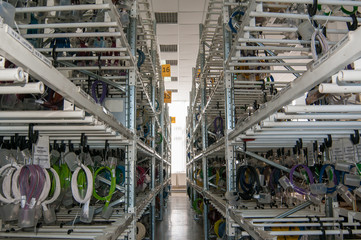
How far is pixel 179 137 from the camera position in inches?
554

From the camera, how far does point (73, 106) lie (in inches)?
49.1

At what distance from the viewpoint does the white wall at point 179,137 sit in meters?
13.7

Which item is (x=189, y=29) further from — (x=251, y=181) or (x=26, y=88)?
(x=26, y=88)

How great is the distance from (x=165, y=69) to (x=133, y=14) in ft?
10.5

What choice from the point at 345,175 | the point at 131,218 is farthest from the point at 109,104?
the point at 345,175

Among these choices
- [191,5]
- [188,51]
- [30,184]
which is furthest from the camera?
[188,51]

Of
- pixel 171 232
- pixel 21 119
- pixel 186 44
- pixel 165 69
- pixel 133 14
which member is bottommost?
pixel 171 232

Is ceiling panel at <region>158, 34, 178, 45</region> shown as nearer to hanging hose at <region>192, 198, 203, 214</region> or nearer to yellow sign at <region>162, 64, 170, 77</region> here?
yellow sign at <region>162, 64, 170, 77</region>

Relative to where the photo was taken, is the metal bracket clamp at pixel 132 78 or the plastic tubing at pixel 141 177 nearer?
the metal bracket clamp at pixel 132 78

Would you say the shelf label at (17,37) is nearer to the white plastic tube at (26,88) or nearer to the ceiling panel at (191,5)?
the white plastic tube at (26,88)

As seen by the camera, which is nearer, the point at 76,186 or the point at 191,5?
the point at 76,186

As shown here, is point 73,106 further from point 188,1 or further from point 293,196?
point 188,1

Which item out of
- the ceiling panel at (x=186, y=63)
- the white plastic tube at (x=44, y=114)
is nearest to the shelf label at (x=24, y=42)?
the white plastic tube at (x=44, y=114)

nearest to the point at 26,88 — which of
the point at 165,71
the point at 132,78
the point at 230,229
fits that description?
the point at 132,78
